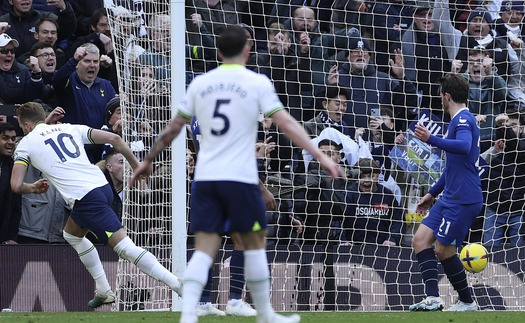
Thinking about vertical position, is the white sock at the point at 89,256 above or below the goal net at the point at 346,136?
below

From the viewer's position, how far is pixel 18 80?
12.8m

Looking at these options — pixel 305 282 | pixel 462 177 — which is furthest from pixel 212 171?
pixel 305 282

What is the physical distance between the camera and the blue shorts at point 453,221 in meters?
10.3

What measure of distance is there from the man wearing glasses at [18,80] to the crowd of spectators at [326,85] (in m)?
0.01

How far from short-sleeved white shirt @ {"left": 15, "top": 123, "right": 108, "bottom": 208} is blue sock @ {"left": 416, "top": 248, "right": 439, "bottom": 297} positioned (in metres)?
3.41

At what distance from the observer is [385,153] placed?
13148mm

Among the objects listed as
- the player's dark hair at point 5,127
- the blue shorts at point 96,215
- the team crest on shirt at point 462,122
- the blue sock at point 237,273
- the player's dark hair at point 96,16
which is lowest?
the blue sock at point 237,273

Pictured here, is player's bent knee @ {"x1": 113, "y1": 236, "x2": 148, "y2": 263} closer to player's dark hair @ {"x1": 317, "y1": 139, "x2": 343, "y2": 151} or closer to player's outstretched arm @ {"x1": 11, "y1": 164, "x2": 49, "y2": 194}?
player's outstretched arm @ {"x1": 11, "y1": 164, "x2": 49, "y2": 194}

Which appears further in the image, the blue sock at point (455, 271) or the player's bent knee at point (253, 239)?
the blue sock at point (455, 271)

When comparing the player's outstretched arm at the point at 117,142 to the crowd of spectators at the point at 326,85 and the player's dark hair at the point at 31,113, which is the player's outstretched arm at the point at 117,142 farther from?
the crowd of spectators at the point at 326,85

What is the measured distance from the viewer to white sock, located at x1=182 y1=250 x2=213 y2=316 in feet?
21.5

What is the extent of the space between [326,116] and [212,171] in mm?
6516

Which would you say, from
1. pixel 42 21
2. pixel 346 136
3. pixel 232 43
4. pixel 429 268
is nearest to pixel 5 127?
pixel 42 21

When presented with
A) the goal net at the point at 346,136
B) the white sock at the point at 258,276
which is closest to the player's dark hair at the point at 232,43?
the white sock at the point at 258,276
